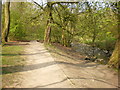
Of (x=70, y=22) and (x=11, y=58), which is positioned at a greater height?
(x=70, y=22)

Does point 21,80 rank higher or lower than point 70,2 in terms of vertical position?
lower

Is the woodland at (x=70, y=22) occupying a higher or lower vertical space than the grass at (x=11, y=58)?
higher

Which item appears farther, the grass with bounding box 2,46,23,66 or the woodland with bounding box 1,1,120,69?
the woodland with bounding box 1,1,120,69

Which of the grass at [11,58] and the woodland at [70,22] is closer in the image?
the grass at [11,58]

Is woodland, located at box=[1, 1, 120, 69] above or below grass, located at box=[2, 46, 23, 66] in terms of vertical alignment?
above

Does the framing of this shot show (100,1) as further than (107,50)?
No

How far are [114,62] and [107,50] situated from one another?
1271 cm

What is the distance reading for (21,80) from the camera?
17.1 ft

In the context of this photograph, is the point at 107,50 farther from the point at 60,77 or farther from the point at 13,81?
the point at 13,81

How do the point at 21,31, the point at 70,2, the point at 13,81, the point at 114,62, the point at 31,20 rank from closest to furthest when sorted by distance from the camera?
the point at 13,81, the point at 114,62, the point at 70,2, the point at 31,20, the point at 21,31

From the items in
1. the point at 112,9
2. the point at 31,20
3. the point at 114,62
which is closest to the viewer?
the point at 112,9

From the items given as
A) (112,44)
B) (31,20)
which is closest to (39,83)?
(31,20)

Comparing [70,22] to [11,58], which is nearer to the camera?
[11,58]

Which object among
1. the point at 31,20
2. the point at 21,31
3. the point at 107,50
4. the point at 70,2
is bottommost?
the point at 107,50
